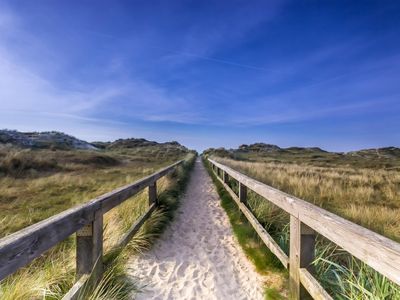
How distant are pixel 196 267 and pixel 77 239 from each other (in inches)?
81.5

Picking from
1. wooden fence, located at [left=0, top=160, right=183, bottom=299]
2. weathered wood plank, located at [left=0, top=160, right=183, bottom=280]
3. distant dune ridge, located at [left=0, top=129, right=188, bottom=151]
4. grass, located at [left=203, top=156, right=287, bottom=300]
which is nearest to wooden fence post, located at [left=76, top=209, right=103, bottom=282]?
wooden fence, located at [left=0, top=160, right=183, bottom=299]

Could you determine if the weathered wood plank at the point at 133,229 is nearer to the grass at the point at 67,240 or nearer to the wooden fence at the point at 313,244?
the grass at the point at 67,240

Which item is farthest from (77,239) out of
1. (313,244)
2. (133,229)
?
(313,244)

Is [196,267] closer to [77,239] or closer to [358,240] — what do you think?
[77,239]

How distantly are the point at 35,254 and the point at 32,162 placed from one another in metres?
20.5

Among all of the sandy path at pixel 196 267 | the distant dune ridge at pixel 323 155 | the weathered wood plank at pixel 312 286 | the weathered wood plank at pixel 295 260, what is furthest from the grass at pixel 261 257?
the distant dune ridge at pixel 323 155

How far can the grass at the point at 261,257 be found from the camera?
11.2ft

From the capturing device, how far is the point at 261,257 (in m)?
4.30

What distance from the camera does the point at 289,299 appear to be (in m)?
2.99

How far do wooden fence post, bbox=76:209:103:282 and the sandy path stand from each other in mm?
809

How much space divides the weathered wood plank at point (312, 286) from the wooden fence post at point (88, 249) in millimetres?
2174

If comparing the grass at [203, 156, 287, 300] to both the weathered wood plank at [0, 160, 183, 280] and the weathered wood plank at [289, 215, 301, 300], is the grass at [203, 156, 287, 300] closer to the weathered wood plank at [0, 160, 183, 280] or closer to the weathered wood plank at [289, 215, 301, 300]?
the weathered wood plank at [289, 215, 301, 300]

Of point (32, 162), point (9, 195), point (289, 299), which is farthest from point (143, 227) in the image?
point (32, 162)

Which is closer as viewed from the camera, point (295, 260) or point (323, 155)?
point (295, 260)
